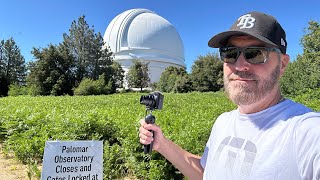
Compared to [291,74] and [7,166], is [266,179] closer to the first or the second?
[7,166]

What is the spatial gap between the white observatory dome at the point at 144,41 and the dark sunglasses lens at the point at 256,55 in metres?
54.6

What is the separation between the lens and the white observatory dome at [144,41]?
5781 centimetres

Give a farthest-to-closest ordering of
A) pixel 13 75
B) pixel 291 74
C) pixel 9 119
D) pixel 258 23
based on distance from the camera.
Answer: pixel 13 75, pixel 291 74, pixel 9 119, pixel 258 23

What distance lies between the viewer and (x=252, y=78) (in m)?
1.64

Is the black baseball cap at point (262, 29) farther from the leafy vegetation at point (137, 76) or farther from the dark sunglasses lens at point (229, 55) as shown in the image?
the leafy vegetation at point (137, 76)

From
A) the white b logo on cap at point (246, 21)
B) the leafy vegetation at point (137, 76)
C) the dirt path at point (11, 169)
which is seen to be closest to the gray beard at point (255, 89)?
the white b logo on cap at point (246, 21)

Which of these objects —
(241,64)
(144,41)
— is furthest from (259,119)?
(144,41)

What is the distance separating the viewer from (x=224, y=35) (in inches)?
68.7

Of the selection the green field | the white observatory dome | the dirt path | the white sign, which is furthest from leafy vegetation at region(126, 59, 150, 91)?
the white sign

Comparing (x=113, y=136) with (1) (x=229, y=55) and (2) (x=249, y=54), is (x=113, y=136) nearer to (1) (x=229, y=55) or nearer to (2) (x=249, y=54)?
(1) (x=229, y=55)

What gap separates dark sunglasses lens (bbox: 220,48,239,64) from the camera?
1.75 meters

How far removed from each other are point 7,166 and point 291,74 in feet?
79.0

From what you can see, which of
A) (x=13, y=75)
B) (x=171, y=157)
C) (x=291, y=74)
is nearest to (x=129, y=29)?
(x=13, y=75)

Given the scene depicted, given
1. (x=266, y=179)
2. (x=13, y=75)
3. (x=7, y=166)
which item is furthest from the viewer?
(x=13, y=75)
